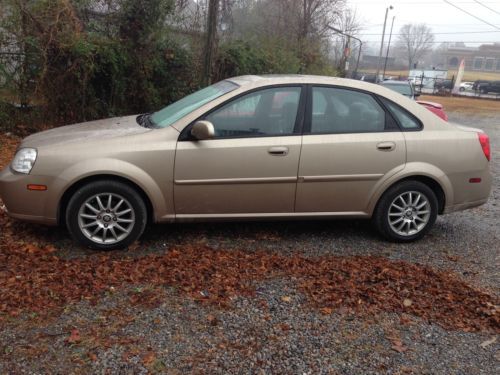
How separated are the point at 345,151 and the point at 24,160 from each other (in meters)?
2.85

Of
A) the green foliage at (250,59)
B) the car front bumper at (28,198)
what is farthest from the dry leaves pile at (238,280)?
the green foliage at (250,59)

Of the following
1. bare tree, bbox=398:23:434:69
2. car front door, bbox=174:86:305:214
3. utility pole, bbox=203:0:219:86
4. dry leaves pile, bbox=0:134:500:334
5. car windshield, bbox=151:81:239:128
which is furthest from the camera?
bare tree, bbox=398:23:434:69

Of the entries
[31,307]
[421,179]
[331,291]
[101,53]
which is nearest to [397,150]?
[421,179]

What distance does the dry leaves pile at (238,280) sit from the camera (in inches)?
132

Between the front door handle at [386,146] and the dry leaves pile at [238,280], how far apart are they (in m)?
1.04

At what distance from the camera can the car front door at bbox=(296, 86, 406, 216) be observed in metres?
4.34

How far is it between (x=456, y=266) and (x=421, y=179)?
901 mm

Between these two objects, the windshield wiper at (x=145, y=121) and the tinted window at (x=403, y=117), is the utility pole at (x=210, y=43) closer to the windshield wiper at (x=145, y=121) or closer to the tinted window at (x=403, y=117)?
the windshield wiper at (x=145, y=121)

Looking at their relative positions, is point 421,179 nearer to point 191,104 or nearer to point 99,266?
point 191,104

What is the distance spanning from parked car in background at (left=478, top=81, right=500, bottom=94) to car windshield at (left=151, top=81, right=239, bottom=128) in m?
41.7

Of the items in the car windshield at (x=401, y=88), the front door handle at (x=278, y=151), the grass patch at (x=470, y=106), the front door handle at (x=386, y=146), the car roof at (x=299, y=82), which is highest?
the car roof at (x=299, y=82)

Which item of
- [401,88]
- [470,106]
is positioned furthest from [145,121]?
[470,106]

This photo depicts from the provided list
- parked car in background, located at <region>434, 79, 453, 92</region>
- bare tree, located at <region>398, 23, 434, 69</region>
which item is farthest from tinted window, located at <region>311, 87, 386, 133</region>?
bare tree, located at <region>398, 23, 434, 69</region>

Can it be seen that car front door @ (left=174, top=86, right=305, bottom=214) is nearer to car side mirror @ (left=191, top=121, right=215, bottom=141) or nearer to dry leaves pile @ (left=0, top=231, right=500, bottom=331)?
car side mirror @ (left=191, top=121, right=215, bottom=141)
